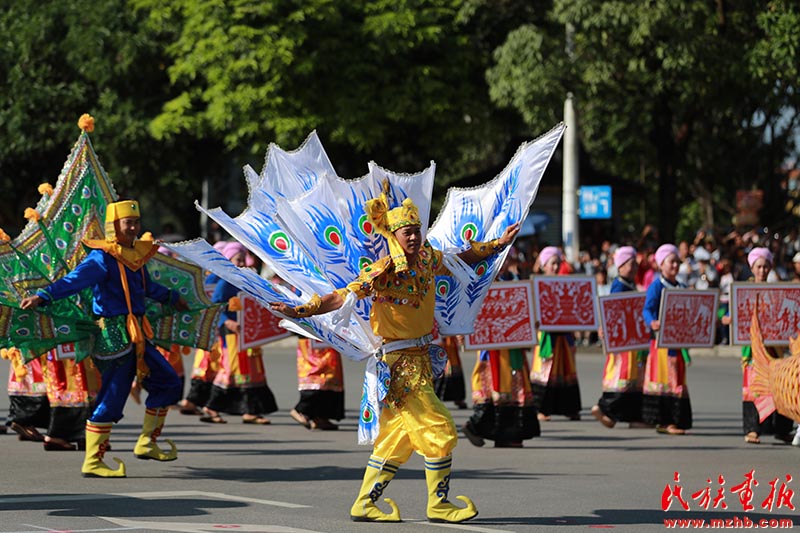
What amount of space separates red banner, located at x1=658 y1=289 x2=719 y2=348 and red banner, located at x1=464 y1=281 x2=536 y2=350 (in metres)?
1.37

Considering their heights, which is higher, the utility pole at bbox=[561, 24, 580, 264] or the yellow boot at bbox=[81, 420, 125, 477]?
the utility pole at bbox=[561, 24, 580, 264]

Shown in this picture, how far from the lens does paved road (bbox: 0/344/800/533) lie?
9016mm

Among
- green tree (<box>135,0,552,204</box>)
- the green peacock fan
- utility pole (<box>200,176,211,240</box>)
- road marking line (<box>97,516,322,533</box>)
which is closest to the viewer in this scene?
road marking line (<box>97,516,322,533</box>)

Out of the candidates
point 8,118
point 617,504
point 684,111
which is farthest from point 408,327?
point 8,118

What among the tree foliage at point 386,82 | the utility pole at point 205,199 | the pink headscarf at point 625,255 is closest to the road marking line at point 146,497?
the pink headscarf at point 625,255

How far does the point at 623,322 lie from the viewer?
14.6m

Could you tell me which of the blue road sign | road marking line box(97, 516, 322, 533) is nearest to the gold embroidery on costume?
road marking line box(97, 516, 322, 533)

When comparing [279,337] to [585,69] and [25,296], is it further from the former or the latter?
[585,69]

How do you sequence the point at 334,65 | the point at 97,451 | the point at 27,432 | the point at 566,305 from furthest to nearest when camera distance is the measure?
the point at 334,65 → the point at 566,305 → the point at 27,432 → the point at 97,451

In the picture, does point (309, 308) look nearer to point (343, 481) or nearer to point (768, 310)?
point (343, 481)

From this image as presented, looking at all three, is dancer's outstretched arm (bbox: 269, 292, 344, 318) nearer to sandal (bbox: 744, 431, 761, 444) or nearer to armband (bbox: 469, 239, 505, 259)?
armband (bbox: 469, 239, 505, 259)

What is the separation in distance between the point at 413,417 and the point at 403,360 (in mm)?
339

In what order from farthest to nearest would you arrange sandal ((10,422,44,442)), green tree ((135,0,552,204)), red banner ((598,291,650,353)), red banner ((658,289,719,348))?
green tree ((135,0,552,204))
red banner ((598,291,650,353))
red banner ((658,289,719,348))
sandal ((10,422,44,442))

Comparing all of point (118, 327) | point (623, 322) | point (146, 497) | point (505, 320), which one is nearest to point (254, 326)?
point (505, 320)
